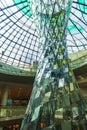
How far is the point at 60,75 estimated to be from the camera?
25.2ft

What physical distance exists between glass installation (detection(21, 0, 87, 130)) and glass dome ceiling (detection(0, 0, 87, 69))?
322 inches

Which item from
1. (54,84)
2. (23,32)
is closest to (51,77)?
(54,84)

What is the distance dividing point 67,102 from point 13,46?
58.0ft

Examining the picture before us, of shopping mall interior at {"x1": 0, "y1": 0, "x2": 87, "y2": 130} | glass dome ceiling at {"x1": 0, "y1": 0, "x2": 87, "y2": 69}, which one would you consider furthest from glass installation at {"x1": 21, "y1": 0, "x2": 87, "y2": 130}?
glass dome ceiling at {"x1": 0, "y1": 0, "x2": 87, "y2": 69}

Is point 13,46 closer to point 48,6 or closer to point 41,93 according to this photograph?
point 48,6

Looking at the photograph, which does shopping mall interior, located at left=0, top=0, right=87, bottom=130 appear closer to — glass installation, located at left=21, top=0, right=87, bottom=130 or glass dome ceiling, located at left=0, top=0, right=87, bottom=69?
glass installation, located at left=21, top=0, right=87, bottom=130

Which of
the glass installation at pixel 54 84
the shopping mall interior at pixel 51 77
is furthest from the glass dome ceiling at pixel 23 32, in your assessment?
the glass installation at pixel 54 84

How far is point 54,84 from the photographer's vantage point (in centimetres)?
737

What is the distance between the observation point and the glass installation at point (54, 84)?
6.33 metres

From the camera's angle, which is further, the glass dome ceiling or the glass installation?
the glass dome ceiling

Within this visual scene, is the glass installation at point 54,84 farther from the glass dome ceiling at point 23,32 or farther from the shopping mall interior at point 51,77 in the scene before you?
the glass dome ceiling at point 23,32

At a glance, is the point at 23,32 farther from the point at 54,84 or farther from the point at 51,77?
the point at 54,84

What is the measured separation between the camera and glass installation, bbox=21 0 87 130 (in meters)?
6.33

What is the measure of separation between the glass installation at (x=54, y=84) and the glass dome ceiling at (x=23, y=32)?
817 centimetres
